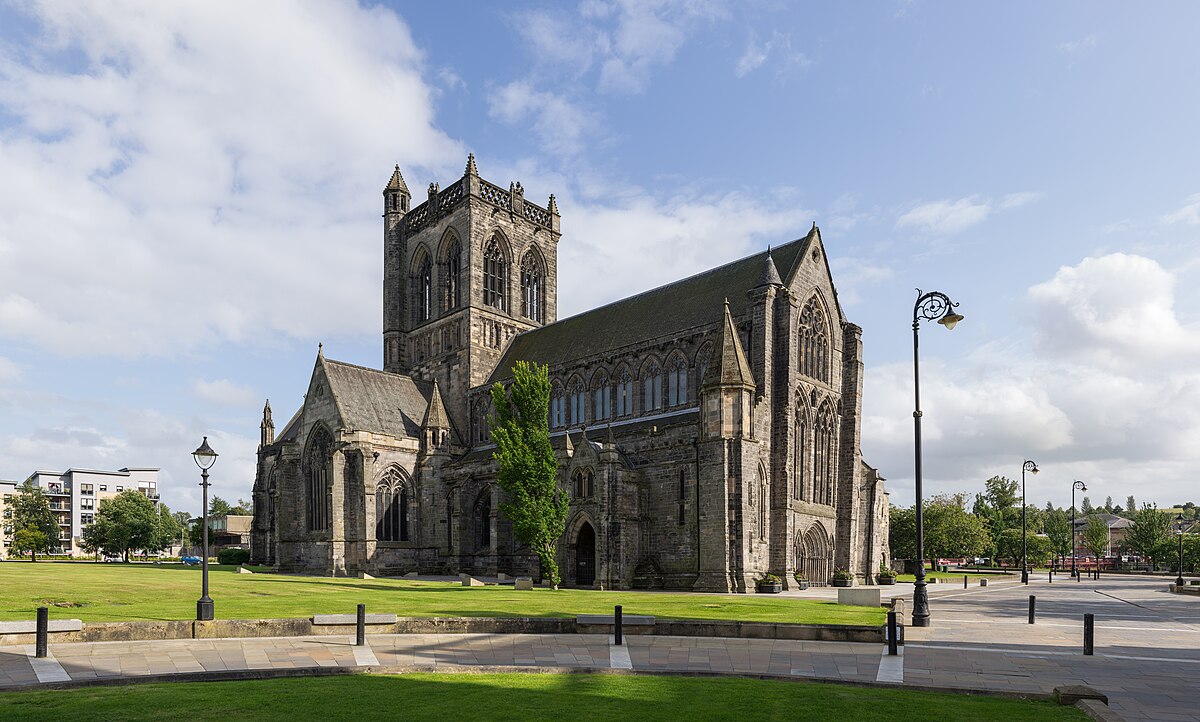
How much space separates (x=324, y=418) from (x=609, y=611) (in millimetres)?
38567

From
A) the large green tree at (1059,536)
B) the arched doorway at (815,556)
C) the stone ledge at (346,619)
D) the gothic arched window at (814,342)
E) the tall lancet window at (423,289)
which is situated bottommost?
the large green tree at (1059,536)

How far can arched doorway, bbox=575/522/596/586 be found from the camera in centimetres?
4753

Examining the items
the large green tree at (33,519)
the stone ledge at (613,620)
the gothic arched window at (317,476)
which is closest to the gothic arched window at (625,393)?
the gothic arched window at (317,476)

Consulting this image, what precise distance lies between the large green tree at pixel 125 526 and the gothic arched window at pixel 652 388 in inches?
2925

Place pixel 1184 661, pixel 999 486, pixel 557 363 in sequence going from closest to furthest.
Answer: pixel 1184 661, pixel 557 363, pixel 999 486

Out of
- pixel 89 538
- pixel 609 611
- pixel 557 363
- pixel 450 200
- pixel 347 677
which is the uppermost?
pixel 450 200

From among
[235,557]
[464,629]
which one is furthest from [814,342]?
[235,557]

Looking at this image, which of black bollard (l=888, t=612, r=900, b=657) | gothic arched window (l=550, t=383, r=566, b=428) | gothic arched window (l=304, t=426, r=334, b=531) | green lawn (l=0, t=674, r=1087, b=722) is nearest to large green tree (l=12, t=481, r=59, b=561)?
gothic arched window (l=304, t=426, r=334, b=531)

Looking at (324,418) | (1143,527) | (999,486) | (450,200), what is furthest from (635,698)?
(999,486)

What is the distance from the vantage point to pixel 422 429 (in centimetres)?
6312

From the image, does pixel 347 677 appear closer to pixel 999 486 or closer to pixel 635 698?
pixel 635 698

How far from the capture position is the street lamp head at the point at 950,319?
2504 centimetres

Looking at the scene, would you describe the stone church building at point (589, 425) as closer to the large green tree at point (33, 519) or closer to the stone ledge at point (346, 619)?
the stone ledge at point (346, 619)

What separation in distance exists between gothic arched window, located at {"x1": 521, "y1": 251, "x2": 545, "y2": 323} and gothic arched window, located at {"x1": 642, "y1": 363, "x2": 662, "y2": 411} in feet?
74.7
